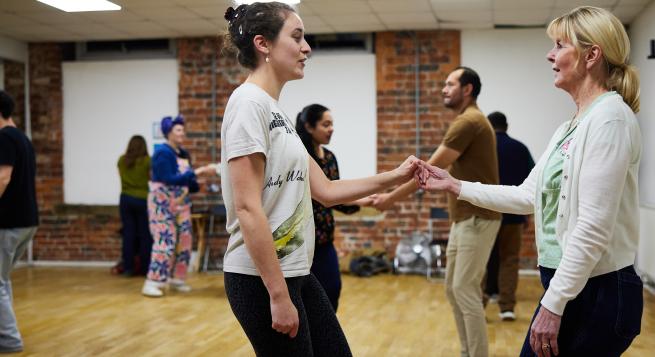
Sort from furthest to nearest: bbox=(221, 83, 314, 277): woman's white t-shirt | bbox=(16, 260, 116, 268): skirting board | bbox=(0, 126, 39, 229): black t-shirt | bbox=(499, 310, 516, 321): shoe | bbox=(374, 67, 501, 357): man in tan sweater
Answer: bbox=(16, 260, 116, 268): skirting board, bbox=(499, 310, 516, 321): shoe, bbox=(0, 126, 39, 229): black t-shirt, bbox=(374, 67, 501, 357): man in tan sweater, bbox=(221, 83, 314, 277): woman's white t-shirt

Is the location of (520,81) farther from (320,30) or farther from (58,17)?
(58,17)

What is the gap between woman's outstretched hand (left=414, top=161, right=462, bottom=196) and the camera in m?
2.60

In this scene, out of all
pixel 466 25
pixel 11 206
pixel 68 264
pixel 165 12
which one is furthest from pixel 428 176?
pixel 68 264

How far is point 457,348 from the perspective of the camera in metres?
4.80

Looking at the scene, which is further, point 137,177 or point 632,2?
point 137,177

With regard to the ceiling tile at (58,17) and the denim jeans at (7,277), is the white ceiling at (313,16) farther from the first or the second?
the denim jeans at (7,277)


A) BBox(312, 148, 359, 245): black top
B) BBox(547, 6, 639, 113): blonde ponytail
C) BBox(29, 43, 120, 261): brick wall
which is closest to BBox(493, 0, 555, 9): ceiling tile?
BBox(312, 148, 359, 245): black top

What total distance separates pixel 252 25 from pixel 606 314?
1154 millimetres

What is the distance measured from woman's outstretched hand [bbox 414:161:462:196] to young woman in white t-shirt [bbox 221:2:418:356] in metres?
0.67

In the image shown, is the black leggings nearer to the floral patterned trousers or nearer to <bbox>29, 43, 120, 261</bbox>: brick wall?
the floral patterned trousers

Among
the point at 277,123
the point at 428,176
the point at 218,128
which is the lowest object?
the point at 428,176

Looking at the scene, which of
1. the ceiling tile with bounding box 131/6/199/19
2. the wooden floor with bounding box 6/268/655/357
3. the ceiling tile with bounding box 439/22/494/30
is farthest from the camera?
the ceiling tile with bounding box 439/22/494/30

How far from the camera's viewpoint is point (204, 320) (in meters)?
5.77

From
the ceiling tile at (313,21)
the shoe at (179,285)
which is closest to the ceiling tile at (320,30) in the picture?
the ceiling tile at (313,21)
